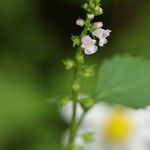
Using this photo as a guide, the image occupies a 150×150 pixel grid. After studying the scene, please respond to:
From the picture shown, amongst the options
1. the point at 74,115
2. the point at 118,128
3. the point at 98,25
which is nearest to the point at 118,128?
the point at 118,128

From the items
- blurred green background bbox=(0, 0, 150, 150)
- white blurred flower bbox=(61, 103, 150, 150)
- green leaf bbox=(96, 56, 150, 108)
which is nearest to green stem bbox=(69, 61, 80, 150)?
green leaf bbox=(96, 56, 150, 108)

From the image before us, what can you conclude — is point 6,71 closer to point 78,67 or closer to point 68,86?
point 68,86

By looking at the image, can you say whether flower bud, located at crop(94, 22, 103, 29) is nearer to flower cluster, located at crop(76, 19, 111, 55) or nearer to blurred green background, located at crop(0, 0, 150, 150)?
flower cluster, located at crop(76, 19, 111, 55)

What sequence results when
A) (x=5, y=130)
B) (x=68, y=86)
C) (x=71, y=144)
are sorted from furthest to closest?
(x=68, y=86)
(x=5, y=130)
(x=71, y=144)

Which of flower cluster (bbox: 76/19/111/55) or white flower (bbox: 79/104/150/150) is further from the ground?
white flower (bbox: 79/104/150/150)

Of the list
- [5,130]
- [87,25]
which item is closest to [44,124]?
[5,130]

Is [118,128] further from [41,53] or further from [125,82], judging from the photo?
[125,82]
